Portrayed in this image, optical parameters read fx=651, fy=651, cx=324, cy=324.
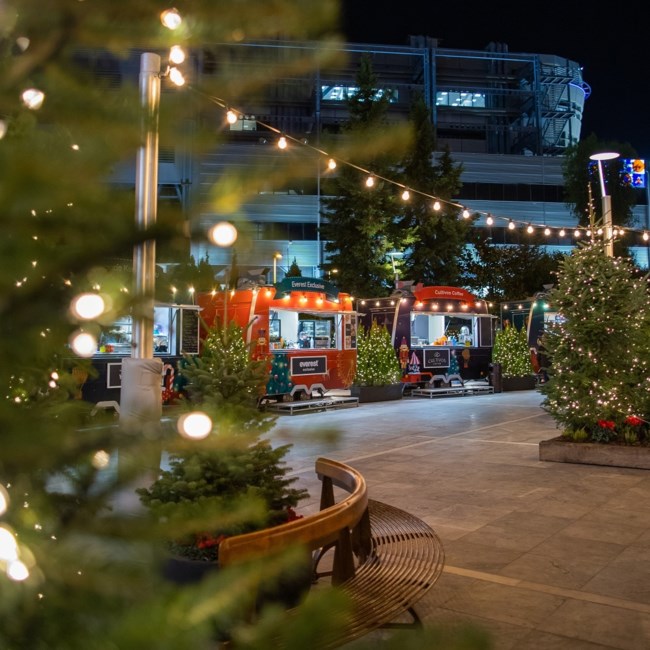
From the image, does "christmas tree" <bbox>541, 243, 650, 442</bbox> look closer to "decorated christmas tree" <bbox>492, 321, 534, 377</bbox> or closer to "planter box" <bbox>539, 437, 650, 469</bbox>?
"planter box" <bbox>539, 437, 650, 469</bbox>

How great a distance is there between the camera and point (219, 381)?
12.9 feet

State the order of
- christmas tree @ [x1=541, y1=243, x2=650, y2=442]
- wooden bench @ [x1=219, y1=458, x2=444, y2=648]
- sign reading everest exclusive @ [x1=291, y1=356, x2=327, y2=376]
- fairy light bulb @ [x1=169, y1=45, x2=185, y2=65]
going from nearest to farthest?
fairy light bulb @ [x1=169, y1=45, x2=185, y2=65] → wooden bench @ [x1=219, y1=458, x2=444, y2=648] → christmas tree @ [x1=541, y1=243, x2=650, y2=442] → sign reading everest exclusive @ [x1=291, y1=356, x2=327, y2=376]

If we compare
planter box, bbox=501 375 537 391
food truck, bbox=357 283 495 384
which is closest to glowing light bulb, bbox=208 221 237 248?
food truck, bbox=357 283 495 384

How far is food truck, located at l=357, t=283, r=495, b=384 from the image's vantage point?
21266 millimetres

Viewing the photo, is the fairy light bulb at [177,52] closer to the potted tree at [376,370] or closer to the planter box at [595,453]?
the planter box at [595,453]

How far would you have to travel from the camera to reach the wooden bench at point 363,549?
2832 mm

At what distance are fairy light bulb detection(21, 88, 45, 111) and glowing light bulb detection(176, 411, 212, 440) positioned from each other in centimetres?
60

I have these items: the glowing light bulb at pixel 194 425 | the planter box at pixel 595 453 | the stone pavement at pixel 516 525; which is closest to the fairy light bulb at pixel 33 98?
the glowing light bulb at pixel 194 425

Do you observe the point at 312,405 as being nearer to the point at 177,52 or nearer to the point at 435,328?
the point at 435,328

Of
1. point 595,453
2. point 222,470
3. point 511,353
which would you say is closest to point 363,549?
point 222,470

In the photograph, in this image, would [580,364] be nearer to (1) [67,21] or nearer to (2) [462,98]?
(1) [67,21]

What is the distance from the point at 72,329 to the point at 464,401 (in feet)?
59.1

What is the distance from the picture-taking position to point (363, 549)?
423 cm

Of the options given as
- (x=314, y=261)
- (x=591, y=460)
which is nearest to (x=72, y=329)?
(x=591, y=460)
